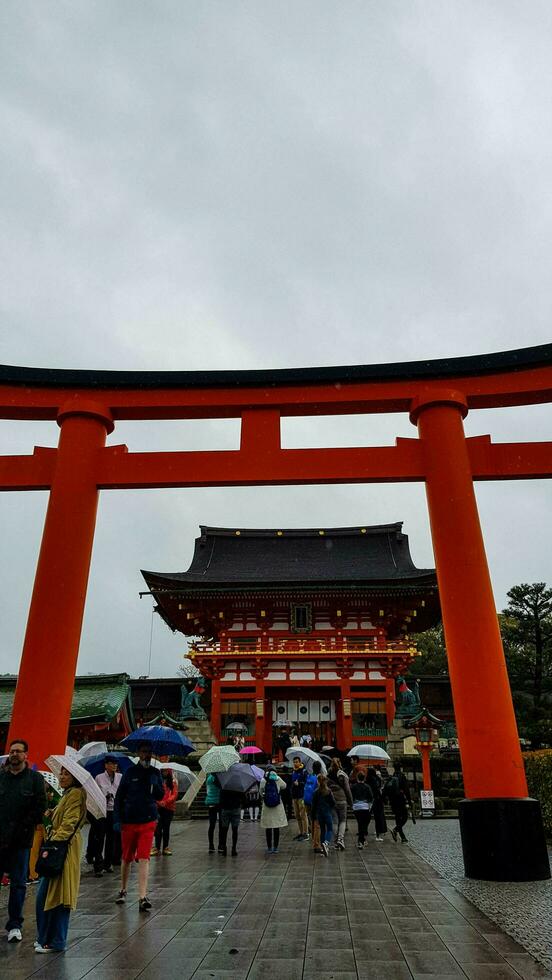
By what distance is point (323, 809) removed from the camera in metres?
9.75

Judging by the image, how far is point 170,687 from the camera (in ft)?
90.1

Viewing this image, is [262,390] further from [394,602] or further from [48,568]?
[394,602]

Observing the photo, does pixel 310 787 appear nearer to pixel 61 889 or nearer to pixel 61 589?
pixel 61 589

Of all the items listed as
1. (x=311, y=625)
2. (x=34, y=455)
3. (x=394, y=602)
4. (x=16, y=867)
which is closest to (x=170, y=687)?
(x=311, y=625)

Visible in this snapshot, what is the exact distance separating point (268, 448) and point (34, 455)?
11.9 ft

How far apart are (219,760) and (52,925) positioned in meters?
5.37

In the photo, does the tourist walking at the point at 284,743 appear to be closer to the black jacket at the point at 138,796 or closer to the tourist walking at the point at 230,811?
the tourist walking at the point at 230,811

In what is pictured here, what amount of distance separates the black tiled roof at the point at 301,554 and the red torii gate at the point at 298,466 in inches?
631

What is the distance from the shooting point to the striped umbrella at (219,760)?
31.6 ft

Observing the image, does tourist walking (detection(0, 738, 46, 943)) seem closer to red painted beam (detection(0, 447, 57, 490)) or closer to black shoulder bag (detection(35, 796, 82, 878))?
black shoulder bag (detection(35, 796, 82, 878))

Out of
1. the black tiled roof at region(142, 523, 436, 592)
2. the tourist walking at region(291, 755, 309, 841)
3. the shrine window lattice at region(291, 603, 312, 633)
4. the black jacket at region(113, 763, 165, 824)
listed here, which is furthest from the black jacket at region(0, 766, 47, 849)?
the black tiled roof at region(142, 523, 436, 592)

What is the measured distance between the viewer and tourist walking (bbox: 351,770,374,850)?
35.3 feet

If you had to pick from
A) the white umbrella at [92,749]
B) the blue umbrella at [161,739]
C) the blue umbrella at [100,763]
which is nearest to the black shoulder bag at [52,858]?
the blue umbrella at [100,763]

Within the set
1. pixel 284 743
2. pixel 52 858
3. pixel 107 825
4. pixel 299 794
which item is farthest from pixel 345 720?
pixel 52 858
